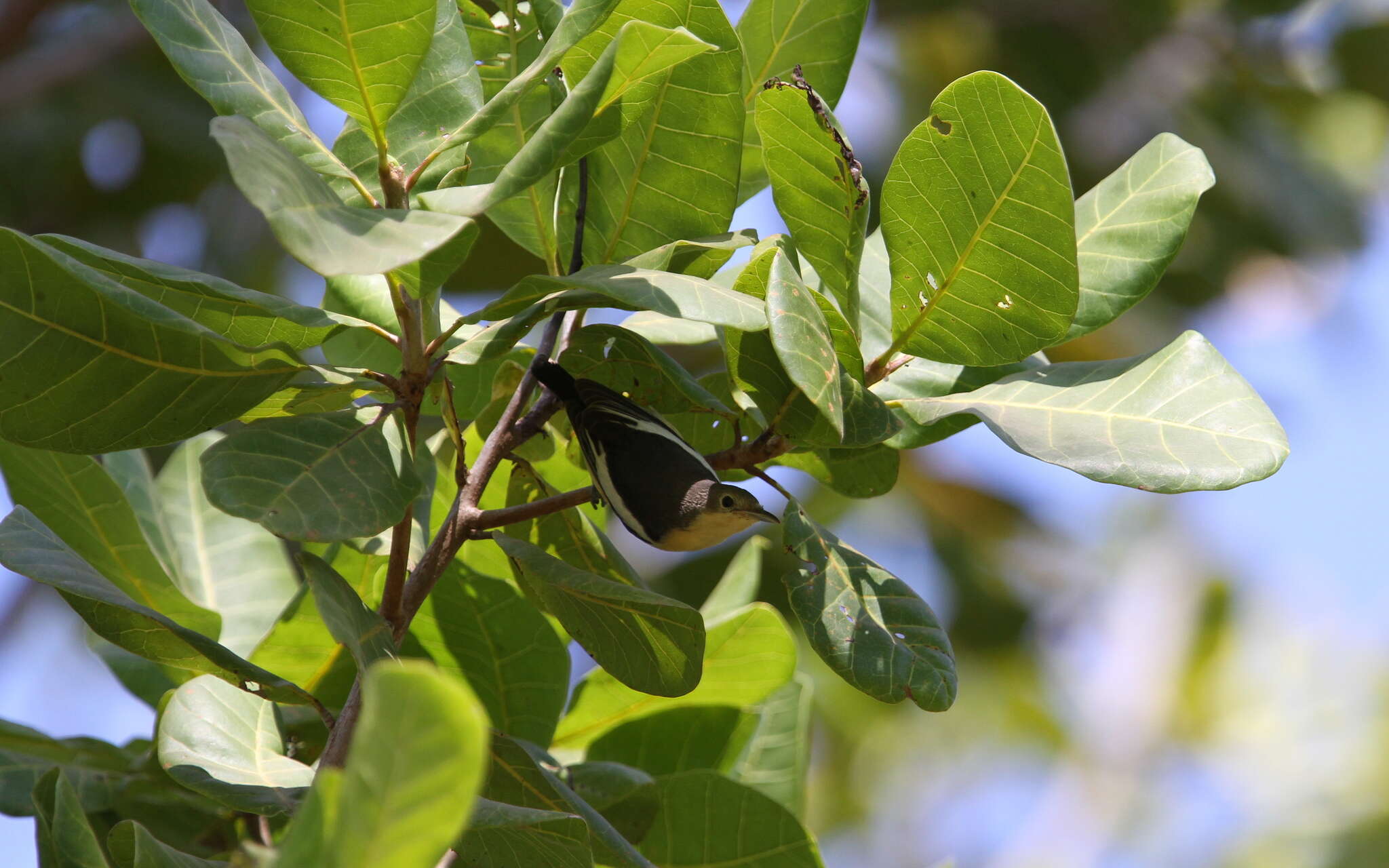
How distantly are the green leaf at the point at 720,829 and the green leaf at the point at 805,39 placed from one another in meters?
0.66

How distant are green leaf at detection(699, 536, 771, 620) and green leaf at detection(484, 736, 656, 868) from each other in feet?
2.03

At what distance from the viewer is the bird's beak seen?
4.22ft

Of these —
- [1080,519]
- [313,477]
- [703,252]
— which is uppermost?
[703,252]

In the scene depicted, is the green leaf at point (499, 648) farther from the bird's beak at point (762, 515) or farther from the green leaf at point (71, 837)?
the green leaf at point (71, 837)

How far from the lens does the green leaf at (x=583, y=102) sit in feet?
2.85

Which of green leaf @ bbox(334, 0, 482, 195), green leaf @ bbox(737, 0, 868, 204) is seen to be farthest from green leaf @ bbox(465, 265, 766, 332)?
green leaf @ bbox(737, 0, 868, 204)

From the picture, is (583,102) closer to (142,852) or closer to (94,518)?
(142,852)

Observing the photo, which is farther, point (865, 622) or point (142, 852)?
point (865, 622)

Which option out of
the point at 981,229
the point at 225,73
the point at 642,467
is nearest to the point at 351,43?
the point at 225,73

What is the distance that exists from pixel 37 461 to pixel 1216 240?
6.05 metres

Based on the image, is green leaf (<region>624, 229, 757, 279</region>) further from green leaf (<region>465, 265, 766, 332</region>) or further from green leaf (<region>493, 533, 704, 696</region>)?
green leaf (<region>493, 533, 704, 696</region>)

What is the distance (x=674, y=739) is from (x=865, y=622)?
55 cm

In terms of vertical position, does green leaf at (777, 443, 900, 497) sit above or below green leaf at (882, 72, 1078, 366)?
below

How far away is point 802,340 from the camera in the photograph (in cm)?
91
